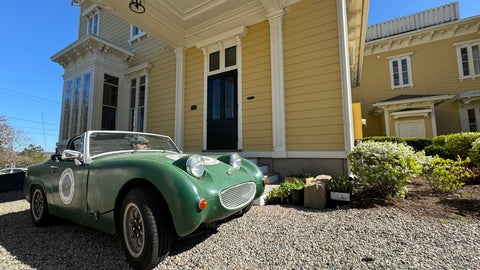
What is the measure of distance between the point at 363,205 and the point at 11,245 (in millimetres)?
4148

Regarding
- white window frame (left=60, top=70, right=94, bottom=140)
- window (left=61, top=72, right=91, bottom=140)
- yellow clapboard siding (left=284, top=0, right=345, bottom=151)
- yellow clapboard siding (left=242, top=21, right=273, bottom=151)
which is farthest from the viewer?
window (left=61, top=72, right=91, bottom=140)

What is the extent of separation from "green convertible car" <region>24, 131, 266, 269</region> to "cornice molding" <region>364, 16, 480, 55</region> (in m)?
13.6

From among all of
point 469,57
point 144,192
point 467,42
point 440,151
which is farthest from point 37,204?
point 467,42

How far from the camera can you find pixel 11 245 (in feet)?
7.09

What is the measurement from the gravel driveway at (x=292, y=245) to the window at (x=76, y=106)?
6013 mm

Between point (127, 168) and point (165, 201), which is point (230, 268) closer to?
point (165, 201)

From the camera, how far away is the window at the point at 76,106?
24.9 ft

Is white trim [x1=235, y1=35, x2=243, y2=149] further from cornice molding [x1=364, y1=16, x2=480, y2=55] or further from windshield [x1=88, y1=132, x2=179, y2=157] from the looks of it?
cornice molding [x1=364, y1=16, x2=480, y2=55]

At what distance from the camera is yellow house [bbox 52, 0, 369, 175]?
177 inches

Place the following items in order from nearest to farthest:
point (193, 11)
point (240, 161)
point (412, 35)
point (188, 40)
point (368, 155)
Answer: point (240, 161)
point (368, 155)
point (193, 11)
point (188, 40)
point (412, 35)

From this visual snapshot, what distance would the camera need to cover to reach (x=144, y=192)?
164 cm

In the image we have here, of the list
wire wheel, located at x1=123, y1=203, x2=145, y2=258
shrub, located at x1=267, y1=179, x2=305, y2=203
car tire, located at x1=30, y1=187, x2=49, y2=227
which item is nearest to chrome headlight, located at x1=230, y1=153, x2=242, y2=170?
wire wheel, located at x1=123, y1=203, x2=145, y2=258

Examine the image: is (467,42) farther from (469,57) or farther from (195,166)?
(195,166)

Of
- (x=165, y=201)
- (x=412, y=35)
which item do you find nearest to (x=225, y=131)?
(x=165, y=201)
